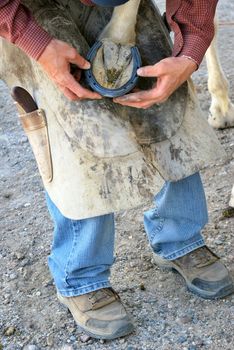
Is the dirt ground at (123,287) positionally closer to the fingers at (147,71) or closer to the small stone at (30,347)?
the small stone at (30,347)

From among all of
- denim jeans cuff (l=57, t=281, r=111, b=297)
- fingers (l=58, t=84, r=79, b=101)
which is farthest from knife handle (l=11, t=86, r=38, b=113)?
denim jeans cuff (l=57, t=281, r=111, b=297)

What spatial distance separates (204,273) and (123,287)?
32cm

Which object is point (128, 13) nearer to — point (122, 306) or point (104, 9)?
point (104, 9)

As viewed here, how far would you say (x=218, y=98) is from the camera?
403cm

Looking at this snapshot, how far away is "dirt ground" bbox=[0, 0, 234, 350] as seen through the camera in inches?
96.3

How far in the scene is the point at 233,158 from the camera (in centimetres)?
364

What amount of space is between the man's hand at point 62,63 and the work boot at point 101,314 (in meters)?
0.79

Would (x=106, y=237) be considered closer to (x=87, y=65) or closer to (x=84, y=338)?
(x=84, y=338)

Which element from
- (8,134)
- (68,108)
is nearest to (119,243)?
(68,108)

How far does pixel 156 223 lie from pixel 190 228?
151 mm

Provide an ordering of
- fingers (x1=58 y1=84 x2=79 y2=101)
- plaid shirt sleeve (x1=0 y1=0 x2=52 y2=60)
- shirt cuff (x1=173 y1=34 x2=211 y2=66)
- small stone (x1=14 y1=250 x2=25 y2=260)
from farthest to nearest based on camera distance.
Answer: small stone (x1=14 y1=250 x2=25 y2=260) → shirt cuff (x1=173 y1=34 x2=211 y2=66) → fingers (x1=58 y1=84 x2=79 y2=101) → plaid shirt sleeve (x1=0 y1=0 x2=52 y2=60)

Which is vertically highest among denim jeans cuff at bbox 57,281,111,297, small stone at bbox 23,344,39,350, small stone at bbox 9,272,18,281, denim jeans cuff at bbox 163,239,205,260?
denim jeans cuff at bbox 57,281,111,297

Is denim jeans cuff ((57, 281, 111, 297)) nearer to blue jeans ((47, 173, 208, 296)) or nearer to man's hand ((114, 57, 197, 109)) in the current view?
blue jeans ((47, 173, 208, 296))

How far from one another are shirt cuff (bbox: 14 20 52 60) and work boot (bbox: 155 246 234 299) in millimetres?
1056
